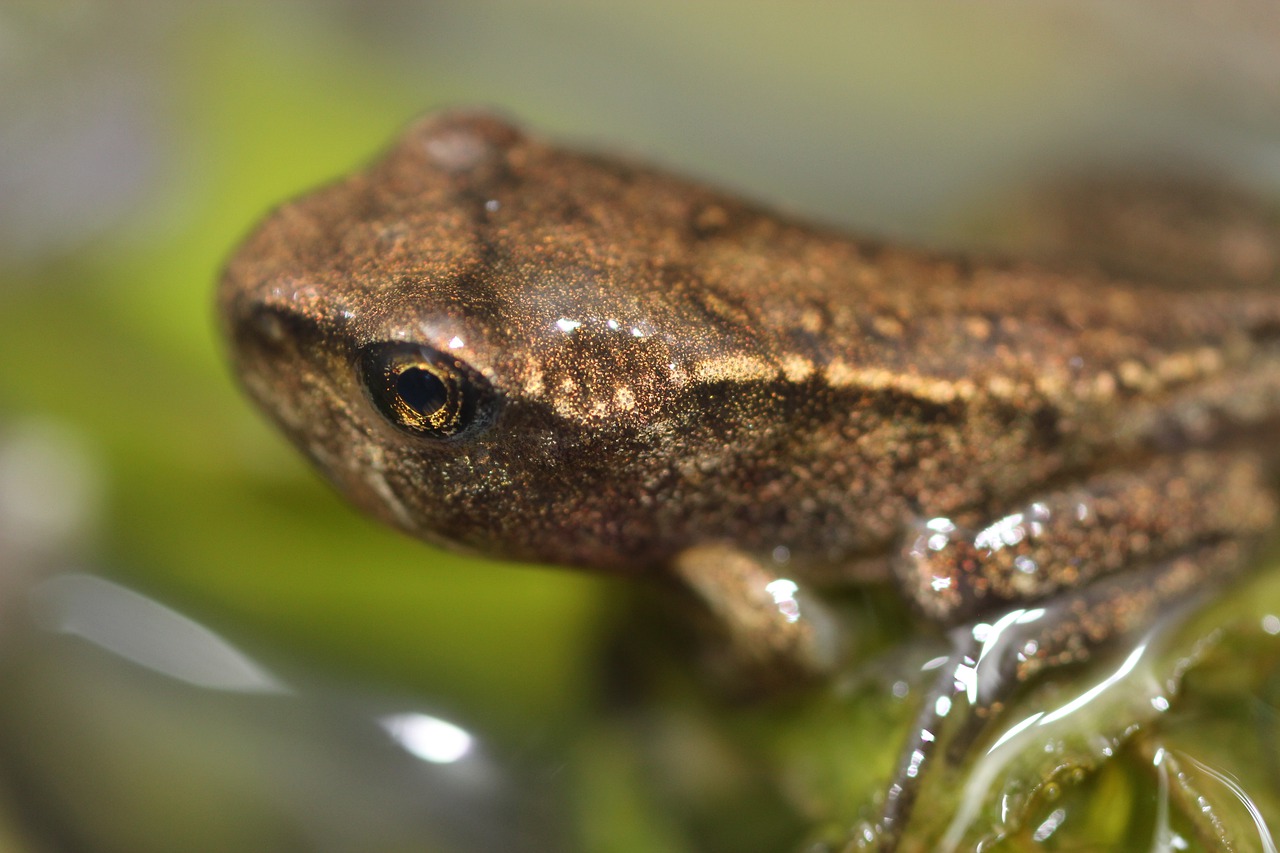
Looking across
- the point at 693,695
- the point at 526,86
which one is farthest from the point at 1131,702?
the point at 526,86

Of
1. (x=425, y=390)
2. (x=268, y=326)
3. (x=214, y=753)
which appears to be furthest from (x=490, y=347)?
(x=214, y=753)

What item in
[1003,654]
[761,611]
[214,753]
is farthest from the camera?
[214,753]

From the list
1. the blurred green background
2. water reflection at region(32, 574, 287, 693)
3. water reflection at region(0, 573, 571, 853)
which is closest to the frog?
the blurred green background

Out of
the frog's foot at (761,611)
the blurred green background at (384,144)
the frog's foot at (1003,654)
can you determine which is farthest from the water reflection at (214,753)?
the frog's foot at (1003,654)

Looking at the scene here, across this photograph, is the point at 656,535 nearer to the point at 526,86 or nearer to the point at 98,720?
the point at 98,720

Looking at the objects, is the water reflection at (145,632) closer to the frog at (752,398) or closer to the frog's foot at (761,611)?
the frog at (752,398)

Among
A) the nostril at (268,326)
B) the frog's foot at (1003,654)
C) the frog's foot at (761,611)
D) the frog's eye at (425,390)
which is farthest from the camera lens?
the frog's foot at (761,611)

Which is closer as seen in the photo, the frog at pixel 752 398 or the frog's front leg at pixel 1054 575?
the frog at pixel 752 398

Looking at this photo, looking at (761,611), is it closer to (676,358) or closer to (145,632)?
(676,358)

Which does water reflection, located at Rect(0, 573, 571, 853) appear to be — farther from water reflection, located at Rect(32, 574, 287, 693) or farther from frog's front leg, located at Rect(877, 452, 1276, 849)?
frog's front leg, located at Rect(877, 452, 1276, 849)
